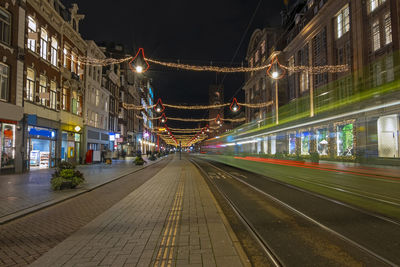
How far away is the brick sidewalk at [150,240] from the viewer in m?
4.23

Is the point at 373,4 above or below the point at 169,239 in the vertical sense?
above

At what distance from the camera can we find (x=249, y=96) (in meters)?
71.1

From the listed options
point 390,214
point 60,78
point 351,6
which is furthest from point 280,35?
point 390,214

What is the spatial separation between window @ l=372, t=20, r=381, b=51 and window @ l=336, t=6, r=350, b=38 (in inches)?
174

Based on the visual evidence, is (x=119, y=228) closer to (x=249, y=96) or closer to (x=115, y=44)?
(x=115, y=44)

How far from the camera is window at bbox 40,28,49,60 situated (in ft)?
72.5

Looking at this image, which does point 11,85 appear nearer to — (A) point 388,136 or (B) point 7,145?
(B) point 7,145

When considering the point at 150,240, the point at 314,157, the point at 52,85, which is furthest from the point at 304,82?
the point at 150,240

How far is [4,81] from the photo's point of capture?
17.8m

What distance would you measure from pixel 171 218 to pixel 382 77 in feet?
86.4

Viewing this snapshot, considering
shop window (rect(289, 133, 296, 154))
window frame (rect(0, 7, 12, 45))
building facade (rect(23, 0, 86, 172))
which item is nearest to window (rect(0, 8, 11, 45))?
window frame (rect(0, 7, 12, 45))

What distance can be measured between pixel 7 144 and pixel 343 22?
34597 millimetres

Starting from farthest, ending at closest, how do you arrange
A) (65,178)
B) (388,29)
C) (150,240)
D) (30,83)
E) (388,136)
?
(388,29) → (388,136) → (30,83) → (65,178) → (150,240)

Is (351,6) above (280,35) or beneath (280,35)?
beneath
